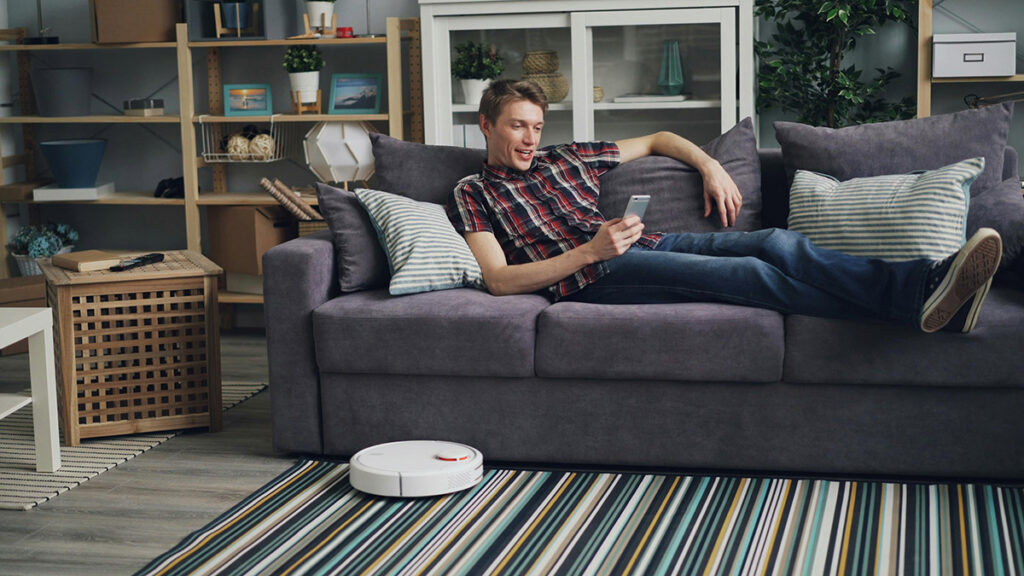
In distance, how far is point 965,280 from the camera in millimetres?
2174

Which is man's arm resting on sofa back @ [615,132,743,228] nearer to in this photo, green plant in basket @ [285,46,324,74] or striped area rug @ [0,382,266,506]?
striped area rug @ [0,382,266,506]

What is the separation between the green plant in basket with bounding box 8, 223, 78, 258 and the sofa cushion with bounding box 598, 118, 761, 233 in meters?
2.52

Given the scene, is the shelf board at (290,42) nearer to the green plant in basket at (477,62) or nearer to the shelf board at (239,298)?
the green plant in basket at (477,62)

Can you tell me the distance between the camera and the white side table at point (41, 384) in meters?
2.53

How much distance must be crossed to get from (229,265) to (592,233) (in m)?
1.95

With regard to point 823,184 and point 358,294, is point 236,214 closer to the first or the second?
point 358,294

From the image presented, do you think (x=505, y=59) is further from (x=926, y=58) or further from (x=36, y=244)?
(x=36, y=244)

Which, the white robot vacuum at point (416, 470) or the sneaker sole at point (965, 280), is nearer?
the sneaker sole at point (965, 280)

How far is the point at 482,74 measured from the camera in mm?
3979

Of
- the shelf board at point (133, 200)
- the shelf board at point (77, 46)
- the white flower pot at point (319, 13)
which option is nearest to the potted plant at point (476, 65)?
the white flower pot at point (319, 13)

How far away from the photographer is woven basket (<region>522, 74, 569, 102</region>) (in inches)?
156

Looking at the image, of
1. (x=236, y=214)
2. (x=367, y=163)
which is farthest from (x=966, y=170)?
(x=236, y=214)

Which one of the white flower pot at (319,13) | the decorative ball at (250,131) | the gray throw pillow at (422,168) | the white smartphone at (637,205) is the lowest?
the white smartphone at (637,205)

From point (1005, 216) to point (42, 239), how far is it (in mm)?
3549
